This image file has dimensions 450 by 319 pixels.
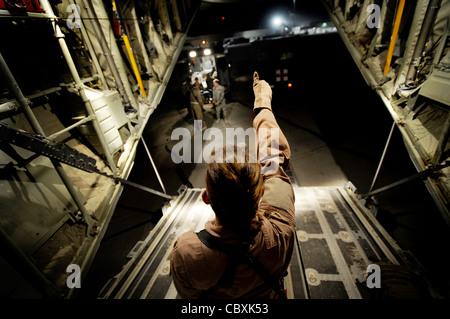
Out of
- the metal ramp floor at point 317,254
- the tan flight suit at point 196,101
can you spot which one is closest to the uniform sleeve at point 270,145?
the metal ramp floor at point 317,254

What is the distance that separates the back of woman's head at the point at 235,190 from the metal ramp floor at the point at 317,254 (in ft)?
7.54

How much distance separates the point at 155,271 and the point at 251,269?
2.75 metres

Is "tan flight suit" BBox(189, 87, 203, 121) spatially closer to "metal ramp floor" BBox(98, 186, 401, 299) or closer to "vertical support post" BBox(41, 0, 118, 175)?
"vertical support post" BBox(41, 0, 118, 175)

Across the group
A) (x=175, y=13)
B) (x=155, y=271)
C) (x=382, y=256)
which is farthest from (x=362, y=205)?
(x=175, y=13)

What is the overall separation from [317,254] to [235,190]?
9.50ft

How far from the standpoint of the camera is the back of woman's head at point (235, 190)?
3.50 ft

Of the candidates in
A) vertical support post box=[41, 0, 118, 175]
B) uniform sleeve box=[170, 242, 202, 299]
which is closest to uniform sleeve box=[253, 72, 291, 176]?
uniform sleeve box=[170, 242, 202, 299]

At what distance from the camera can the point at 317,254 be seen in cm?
314

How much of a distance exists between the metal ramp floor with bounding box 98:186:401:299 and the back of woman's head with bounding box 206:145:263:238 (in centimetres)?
230

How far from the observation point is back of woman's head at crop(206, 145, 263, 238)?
3.50 ft

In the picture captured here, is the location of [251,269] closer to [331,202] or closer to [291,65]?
[331,202]

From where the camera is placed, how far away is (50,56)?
149 inches

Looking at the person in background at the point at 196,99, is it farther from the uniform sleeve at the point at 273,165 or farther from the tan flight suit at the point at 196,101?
the uniform sleeve at the point at 273,165

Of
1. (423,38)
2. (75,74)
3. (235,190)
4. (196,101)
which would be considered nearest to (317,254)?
(235,190)
